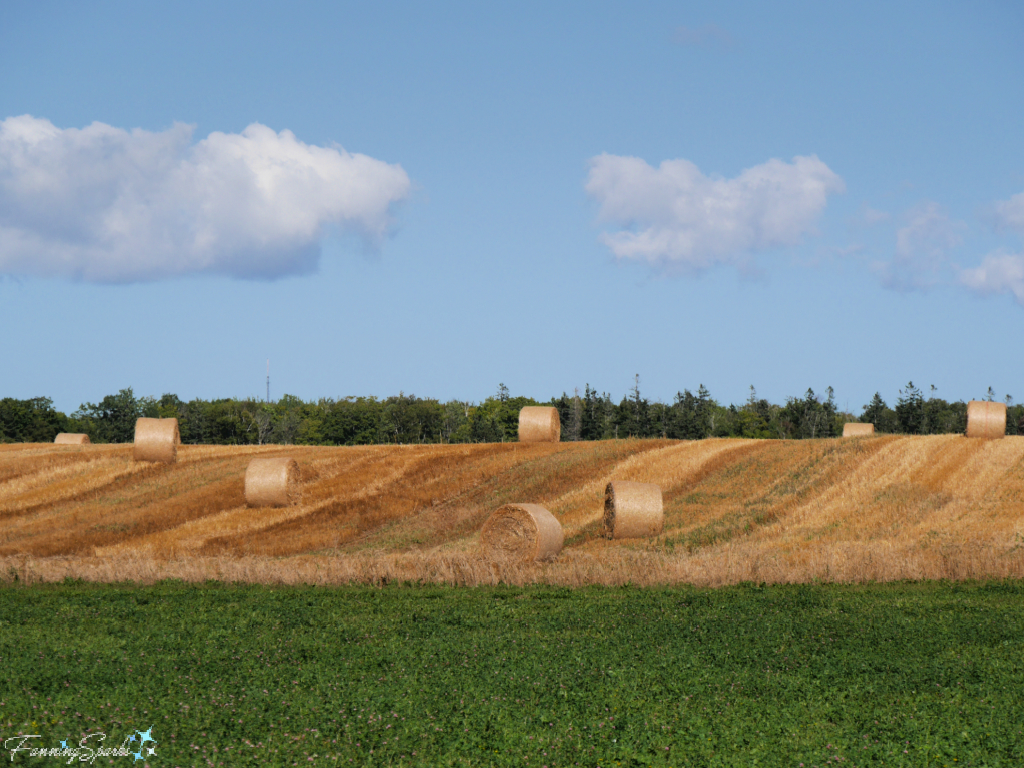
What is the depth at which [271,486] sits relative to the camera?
33.8 meters

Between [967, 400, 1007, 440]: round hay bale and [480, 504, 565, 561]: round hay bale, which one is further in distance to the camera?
[967, 400, 1007, 440]: round hay bale

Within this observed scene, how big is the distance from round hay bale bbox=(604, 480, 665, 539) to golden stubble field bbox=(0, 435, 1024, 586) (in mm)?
515

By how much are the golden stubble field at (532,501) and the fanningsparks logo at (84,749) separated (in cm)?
1185

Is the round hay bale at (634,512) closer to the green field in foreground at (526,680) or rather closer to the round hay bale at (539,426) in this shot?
the green field in foreground at (526,680)

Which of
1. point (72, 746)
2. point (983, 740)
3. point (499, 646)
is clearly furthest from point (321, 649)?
point (983, 740)

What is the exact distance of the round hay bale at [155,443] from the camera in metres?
42.5

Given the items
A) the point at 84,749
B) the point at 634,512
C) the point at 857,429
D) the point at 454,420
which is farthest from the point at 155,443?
the point at 454,420

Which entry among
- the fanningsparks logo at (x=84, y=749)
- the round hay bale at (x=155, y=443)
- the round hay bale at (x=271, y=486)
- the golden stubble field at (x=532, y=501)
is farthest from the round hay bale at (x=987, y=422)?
the fanningsparks logo at (x=84, y=749)

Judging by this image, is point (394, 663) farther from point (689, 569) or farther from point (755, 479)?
point (755, 479)

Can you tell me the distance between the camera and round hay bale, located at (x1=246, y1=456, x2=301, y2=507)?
1330 inches

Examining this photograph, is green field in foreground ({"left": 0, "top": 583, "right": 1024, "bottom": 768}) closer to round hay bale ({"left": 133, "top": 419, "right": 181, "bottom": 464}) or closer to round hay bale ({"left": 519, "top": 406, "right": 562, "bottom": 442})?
round hay bale ({"left": 133, "top": 419, "right": 181, "bottom": 464})

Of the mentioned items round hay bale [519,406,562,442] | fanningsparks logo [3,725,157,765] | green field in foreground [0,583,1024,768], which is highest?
round hay bale [519,406,562,442]

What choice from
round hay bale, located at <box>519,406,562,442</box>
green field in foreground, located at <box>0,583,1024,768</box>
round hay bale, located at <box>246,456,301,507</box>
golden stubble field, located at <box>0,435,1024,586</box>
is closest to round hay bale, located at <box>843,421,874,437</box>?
golden stubble field, located at <box>0,435,1024,586</box>

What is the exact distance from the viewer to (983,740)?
9.22 meters
